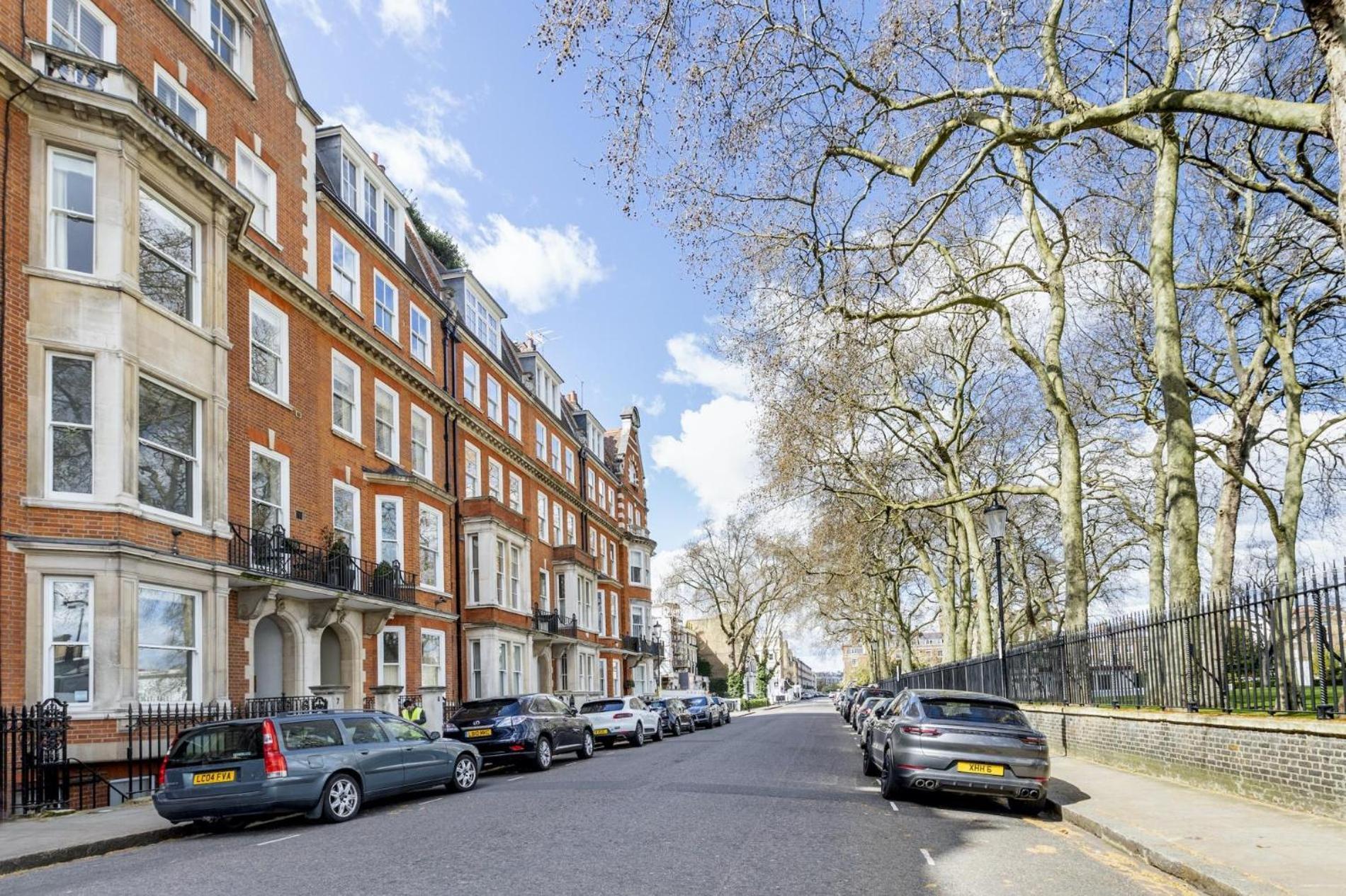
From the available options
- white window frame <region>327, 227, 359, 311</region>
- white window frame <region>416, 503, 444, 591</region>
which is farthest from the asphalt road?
white window frame <region>327, 227, 359, 311</region>

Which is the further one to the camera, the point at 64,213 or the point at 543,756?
the point at 543,756

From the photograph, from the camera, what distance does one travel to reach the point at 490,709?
786 inches

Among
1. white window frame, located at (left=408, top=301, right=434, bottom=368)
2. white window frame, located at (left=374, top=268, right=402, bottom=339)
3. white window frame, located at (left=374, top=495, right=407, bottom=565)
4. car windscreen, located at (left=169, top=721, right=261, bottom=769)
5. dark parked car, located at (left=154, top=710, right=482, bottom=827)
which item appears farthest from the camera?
white window frame, located at (left=408, top=301, right=434, bottom=368)

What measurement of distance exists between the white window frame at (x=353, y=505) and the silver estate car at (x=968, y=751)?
14.6m

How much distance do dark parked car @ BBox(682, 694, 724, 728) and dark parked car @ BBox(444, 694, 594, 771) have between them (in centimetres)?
1961

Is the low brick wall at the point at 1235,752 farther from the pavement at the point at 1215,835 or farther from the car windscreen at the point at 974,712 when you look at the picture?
the car windscreen at the point at 974,712

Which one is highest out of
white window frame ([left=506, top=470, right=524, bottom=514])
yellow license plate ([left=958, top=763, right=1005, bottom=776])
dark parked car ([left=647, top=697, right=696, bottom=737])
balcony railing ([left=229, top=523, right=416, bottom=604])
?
white window frame ([left=506, top=470, right=524, bottom=514])

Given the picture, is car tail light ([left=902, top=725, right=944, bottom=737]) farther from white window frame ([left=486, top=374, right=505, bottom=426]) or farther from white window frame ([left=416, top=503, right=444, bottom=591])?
white window frame ([left=486, top=374, right=505, bottom=426])

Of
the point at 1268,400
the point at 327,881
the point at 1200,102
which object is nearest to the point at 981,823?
the point at 327,881

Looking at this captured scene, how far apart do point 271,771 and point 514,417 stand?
2708 centimetres

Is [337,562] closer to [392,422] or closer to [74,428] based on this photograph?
[392,422]

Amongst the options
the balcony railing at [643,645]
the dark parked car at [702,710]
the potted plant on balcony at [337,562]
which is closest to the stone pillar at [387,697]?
the potted plant on balcony at [337,562]

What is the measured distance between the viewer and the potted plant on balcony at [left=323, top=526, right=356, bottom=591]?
22.1 m

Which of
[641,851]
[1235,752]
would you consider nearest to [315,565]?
[641,851]
